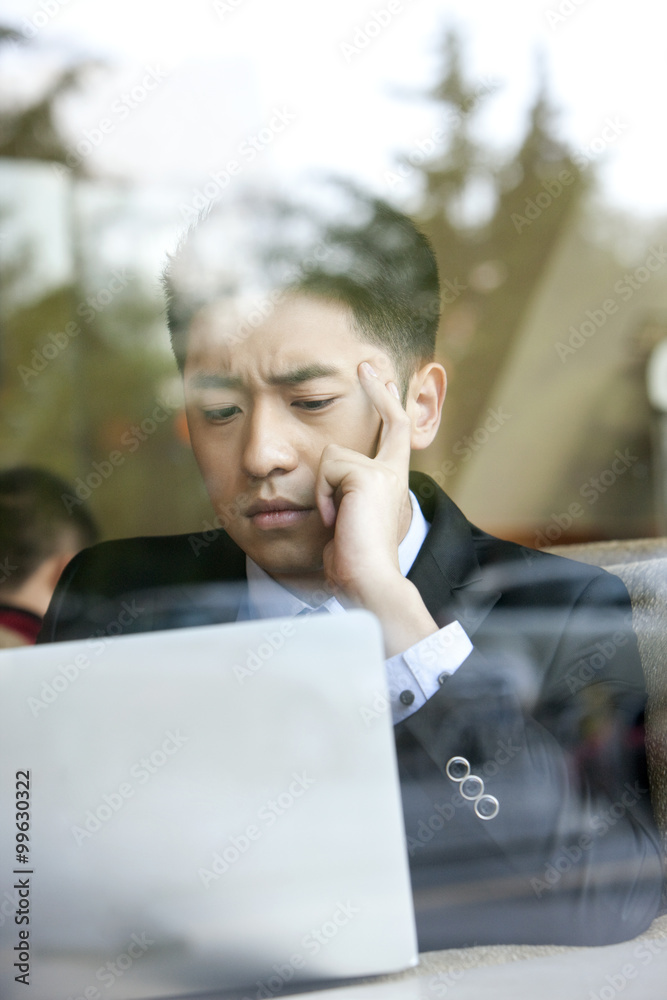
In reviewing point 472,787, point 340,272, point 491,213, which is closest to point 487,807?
point 472,787

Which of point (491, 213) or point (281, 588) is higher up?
point (491, 213)

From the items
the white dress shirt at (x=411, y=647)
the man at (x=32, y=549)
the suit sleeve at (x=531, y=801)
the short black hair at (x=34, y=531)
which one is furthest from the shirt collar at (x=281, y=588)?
the short black hair at (x=34, y=531)

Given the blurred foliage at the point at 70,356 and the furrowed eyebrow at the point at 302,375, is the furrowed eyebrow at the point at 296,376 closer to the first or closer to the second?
the furrowed eyebrow at the point at 302,375

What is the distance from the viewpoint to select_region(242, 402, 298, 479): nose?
3.35 ft

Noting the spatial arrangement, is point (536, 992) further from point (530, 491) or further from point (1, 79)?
point (1, 79)

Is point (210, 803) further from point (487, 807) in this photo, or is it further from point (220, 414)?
point (220, 414)

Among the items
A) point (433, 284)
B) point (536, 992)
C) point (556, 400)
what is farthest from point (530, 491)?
point (536, 992)

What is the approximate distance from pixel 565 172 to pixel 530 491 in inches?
47.6

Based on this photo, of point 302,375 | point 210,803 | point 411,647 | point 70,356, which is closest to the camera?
point 210,803

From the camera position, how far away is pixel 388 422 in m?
1.06

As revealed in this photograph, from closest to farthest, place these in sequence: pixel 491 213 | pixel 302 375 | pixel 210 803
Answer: pixel 210 803 → pixel 302 375 → pixel 491 213

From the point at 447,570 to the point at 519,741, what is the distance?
221 millimetres

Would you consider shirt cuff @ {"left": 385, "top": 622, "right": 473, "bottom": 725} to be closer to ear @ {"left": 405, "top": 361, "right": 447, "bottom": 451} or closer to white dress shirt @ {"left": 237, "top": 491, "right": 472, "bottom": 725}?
white dress shirt @ {"left": 237, "top": 491, "right": 472, "bottom": 725}

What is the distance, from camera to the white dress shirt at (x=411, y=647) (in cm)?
89
